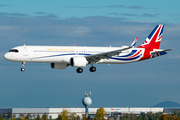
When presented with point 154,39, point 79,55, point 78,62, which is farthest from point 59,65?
point 154,39

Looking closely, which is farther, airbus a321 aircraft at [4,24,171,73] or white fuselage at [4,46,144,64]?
airbus a321 aircraft at [4,24,171,73]

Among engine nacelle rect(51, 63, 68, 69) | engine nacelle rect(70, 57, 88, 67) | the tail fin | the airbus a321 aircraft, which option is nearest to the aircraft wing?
the airbus a321 aircraft

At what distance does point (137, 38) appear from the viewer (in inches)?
2948

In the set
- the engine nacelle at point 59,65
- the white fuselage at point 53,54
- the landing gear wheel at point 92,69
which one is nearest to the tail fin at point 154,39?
the white fuselage at point 53,54

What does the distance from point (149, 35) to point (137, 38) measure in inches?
330

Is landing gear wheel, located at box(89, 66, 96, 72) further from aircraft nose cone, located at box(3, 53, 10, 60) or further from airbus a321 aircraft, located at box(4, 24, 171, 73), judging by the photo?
aircraft nose cone, located at box(3, 53, 10, 60)

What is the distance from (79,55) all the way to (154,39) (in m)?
20.3

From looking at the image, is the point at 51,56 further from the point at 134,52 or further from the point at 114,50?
the point at 134,52

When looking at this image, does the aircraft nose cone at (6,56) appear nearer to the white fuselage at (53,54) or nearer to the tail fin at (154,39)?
the white fuselage at (53,54)

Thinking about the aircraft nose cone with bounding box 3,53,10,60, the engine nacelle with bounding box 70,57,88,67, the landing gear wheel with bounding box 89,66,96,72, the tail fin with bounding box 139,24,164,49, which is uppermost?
the tail fin with bounding box 139,24,164,49

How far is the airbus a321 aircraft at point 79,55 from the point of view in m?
67.4

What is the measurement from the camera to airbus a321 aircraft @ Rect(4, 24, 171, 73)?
2655 inches

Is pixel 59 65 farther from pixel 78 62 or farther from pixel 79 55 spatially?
pixel 78 62

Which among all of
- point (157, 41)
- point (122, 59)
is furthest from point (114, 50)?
point (157, 41)
